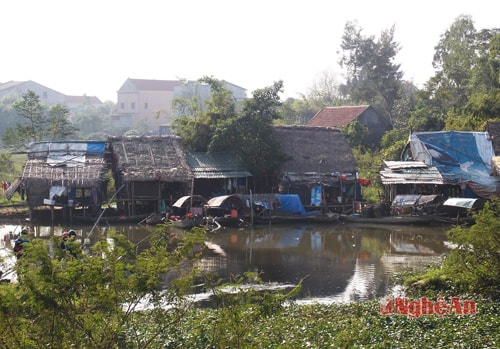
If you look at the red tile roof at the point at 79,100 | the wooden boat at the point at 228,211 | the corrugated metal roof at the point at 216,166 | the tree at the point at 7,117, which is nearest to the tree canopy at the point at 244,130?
the corrugated metal roof at the point at 216,166

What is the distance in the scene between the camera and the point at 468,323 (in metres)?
10.7

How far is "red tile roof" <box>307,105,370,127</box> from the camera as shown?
43.1 m

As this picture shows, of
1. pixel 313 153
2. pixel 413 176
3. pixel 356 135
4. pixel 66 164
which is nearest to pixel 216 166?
pixel 313 153

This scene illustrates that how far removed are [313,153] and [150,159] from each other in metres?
8.78

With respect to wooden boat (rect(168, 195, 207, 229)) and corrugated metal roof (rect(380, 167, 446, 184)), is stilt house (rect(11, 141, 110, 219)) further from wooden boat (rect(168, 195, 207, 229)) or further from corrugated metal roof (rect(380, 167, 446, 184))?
corrugated metal roof (rect(380, 167, 446, 184))

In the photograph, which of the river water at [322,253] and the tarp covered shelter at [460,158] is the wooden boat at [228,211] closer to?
the river water at [322,253]

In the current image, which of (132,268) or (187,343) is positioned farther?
(187,343)

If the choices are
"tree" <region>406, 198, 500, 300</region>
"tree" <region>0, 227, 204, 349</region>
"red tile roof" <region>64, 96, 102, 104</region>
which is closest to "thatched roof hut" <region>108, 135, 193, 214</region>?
"tree" <region>406, 198, 500, 300</region>

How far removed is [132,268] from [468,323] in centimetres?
656

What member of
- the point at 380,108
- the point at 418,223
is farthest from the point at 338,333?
the point at 380,108

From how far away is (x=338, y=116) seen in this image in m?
44.8

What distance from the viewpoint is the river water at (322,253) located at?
54.3 feet

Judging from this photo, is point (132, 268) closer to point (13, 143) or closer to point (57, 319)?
point (57, 319)

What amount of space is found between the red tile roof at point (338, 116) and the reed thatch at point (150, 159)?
15465 mm
